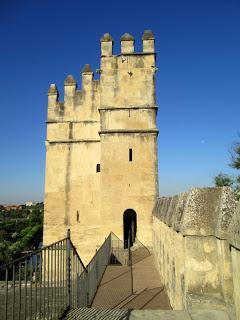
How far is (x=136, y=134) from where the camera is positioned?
18.3 m

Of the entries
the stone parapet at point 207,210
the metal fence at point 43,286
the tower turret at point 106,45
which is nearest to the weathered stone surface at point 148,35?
the tower turret at point 106,45

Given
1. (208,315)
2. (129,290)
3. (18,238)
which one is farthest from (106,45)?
(18,238)

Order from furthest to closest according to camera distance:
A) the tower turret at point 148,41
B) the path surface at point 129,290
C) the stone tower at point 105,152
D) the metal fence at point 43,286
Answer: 1. the tower turret at point 148,41
2. the stone tower at point 105,152
3. the path surface at point 129,290
4. the metal fence at point 43,286

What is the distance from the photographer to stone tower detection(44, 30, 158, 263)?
695 inches

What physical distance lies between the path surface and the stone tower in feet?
16.8

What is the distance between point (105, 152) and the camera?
714 inches

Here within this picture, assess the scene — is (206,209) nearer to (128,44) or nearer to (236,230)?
(236,230)

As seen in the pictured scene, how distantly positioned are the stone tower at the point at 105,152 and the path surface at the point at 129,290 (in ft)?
16.8

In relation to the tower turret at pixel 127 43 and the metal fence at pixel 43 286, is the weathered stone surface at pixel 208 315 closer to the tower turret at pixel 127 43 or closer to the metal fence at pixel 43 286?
the metal fence at pixel 43 286

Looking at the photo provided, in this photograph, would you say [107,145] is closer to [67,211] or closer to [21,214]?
[67,211]

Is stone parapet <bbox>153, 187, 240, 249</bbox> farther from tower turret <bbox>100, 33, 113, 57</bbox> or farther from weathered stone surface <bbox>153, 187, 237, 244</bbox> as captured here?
tower turret <bbox>100, 33, 113, 57</bbox>

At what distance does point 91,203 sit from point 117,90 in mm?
6982

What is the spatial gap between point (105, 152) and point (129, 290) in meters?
9.66

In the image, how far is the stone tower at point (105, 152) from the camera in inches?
695
